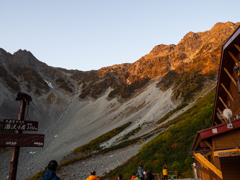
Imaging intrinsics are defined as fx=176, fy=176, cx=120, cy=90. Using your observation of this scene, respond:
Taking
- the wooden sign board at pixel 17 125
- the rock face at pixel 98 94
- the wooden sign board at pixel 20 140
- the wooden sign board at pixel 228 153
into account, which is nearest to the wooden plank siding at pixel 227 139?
the wooden sign board at pixel 228 153

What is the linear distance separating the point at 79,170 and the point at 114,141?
1780 cm

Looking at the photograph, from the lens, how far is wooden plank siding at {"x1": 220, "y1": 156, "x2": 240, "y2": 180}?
→ 7422 millimetres

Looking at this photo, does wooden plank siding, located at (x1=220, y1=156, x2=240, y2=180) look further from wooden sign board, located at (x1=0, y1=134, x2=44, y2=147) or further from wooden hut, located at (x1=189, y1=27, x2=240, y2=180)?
wooden sign board, located at (x1=0, y1=134, x2=44, y2=147)

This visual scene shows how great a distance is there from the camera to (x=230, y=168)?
7.48m

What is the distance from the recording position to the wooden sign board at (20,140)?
807 centimetres

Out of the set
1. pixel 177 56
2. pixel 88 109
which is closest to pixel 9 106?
pixel 88 109

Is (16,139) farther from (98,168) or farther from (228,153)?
(98,168)

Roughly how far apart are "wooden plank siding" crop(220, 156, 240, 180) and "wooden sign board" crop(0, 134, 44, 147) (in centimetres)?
839

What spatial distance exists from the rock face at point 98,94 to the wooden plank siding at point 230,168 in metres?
14.9

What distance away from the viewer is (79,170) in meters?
31.4

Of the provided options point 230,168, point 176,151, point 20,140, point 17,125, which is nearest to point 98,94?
point 176,151

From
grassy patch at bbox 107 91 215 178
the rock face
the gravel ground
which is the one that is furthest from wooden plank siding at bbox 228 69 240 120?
the gravel ground

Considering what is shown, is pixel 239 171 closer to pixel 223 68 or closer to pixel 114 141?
pixel 223 68

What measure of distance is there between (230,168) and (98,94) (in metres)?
123
